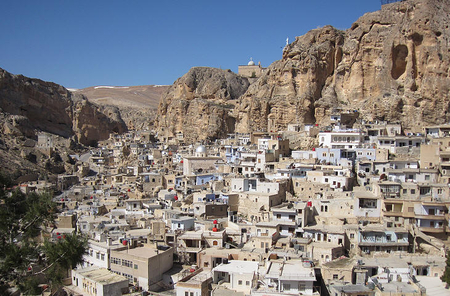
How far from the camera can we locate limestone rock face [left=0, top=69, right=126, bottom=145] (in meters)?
63.4

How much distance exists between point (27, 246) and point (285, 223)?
548 inches

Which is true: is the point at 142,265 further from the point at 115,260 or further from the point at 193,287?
the point at 193,287

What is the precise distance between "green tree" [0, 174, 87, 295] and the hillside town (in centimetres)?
569

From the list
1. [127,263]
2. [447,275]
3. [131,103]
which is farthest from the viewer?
[131,103]

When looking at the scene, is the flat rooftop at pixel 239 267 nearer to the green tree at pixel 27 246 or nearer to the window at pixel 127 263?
the window at pixel 127 263

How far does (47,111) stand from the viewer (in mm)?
72625

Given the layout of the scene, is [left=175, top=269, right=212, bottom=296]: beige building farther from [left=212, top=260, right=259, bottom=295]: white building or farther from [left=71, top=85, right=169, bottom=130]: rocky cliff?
[left=71, top=85, right=169, bottom=130]: rocky cliff

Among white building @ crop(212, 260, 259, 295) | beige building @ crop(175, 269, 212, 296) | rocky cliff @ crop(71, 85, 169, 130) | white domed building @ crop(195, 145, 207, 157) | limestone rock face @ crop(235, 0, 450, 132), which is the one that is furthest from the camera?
rocky cliff @ crop(71, 85, 169, 130)

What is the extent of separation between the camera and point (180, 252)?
21.5m

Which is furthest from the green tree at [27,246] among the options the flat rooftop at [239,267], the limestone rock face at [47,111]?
the limestone rock face at [47,111]

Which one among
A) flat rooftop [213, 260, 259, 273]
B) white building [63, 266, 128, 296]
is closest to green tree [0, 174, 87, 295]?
white building [63, 266, 128, 296]

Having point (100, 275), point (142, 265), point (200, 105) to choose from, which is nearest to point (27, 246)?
point (142, 265)

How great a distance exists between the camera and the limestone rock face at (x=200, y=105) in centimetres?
5653

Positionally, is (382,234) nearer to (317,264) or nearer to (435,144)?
(317,264)
